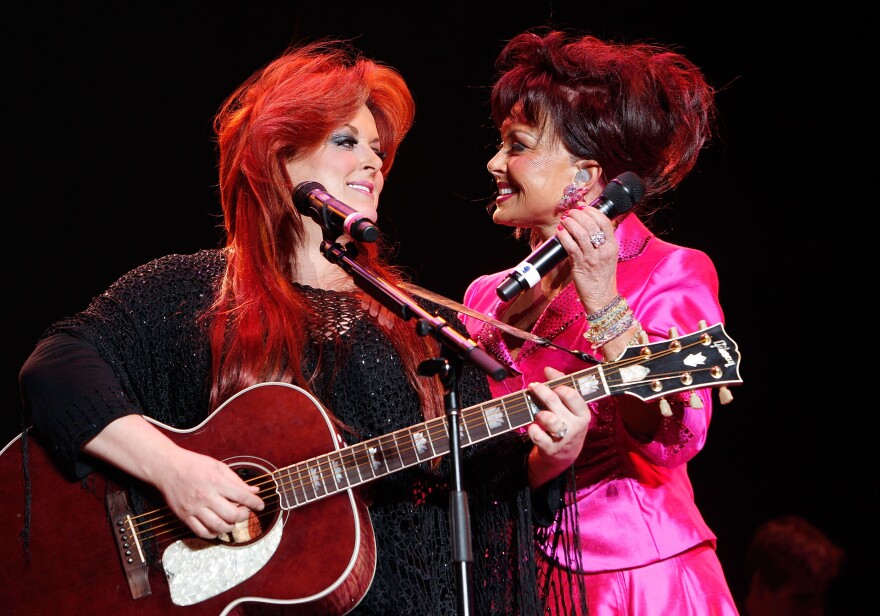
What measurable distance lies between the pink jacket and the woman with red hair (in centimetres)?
32

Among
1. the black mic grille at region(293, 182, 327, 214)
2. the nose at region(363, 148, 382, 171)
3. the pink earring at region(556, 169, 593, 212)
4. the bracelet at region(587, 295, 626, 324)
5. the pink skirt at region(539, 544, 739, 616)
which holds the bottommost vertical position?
the pink skirt at region(539, 544, 739, 616)

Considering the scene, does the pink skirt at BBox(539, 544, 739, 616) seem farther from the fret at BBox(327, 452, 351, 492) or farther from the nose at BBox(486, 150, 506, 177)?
the nose at BBox(486, 150, 506, 177)

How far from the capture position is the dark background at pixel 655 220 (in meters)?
3.19

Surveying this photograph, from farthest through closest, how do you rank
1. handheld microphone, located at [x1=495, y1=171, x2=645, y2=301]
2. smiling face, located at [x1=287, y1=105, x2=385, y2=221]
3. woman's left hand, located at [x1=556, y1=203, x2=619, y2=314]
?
smiling face, located at [x1=287, y1=105, x2=385, y2=221], woman's left hand, located at [x1=556, y1=203, x2=619, y2=314], handheld microphone, located at [x1=495, y1=171, x2=645, y2=301]

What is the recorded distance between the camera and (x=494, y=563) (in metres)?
2.02

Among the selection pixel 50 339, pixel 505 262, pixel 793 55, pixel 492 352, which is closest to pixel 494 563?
pixel 492 352

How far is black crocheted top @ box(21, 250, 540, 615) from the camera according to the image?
188 cm

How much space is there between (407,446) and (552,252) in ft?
1.79

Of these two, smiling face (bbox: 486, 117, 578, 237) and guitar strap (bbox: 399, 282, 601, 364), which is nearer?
guitar strap (bbox: 399, 282, 601, 364)

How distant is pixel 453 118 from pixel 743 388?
5.99 feet

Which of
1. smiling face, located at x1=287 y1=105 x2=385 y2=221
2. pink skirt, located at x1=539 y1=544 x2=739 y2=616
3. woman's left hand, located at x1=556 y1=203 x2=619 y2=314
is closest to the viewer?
woman's left hand, located at x1=556 y1=203 x2=619 y2=314

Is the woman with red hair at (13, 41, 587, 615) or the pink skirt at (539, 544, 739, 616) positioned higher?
the woman with red hair at (13, 41, 587, 615)

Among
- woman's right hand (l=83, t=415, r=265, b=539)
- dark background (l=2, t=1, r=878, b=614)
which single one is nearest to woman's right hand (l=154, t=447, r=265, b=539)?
woman's right hand (l=83, t=415, r=265, b=539)

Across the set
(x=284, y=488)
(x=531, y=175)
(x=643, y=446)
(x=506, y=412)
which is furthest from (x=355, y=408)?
(x=531, y=175)
